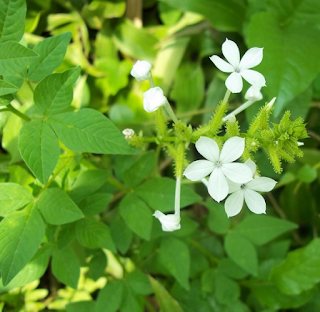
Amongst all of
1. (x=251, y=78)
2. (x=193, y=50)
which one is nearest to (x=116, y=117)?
(x=193, y=50)

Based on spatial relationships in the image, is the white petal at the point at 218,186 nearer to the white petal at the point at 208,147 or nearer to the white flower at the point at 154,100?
the white petal at the point at 208,147

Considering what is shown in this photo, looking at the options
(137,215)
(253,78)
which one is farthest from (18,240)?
(253,78)

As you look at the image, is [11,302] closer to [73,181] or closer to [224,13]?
[73,181]

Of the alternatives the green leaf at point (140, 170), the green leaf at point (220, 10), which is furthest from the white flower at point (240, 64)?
the green leaf at point (220, 10)

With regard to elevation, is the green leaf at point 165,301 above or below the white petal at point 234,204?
below

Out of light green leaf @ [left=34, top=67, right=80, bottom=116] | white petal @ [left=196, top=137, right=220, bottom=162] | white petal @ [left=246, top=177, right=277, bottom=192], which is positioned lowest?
white petal @ [left=246, top=177, right=277, bottom=192]

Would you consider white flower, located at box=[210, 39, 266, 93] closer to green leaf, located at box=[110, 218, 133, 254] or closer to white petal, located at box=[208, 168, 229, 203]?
white petal, located at box=[208, 168, 229, 203]

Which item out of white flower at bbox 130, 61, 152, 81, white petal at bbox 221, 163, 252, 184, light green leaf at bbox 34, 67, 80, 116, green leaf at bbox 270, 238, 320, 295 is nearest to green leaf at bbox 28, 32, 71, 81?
light green leaf at bbox 34, 67, 80, 116

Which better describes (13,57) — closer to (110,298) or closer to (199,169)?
(199,169)
